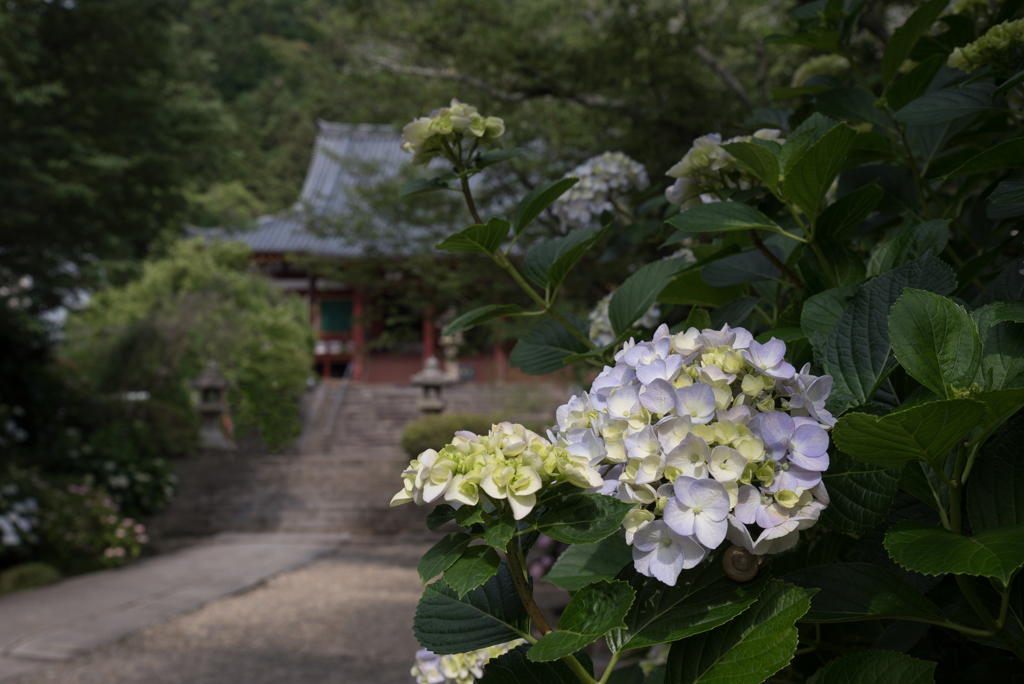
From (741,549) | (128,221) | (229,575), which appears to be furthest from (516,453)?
(128,221)

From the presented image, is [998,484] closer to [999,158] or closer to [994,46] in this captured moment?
[999,158]

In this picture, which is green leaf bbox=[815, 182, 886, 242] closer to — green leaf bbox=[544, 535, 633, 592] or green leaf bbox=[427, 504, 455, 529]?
green leaf bbox=[544, 535, 633, 592]

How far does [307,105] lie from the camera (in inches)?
726

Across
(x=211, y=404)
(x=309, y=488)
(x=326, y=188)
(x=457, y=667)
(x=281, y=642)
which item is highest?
(x=457, y=667)

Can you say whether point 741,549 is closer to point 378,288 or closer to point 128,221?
point 378,288

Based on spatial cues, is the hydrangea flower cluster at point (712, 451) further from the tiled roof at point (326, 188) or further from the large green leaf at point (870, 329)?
the tiled roof at point (326, 188)

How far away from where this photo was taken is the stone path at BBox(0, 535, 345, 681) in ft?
12.2

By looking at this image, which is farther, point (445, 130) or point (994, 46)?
point (445, 130)

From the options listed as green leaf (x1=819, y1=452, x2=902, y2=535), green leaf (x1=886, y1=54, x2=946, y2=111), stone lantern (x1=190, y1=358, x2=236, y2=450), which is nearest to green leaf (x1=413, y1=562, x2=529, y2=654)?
green leaf (x1=819, y1=452, x2=902, y2=535)

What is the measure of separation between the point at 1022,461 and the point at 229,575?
19.1 feet

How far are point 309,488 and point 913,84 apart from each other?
26.4 feet

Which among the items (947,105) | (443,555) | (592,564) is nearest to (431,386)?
(947,105)

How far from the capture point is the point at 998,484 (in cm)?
51

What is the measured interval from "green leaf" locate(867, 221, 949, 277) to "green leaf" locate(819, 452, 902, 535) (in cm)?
25
